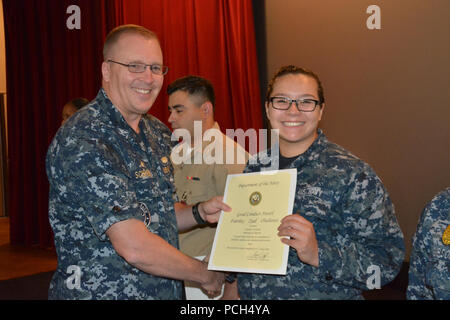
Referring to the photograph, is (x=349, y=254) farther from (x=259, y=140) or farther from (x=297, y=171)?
(x=259, y=140)

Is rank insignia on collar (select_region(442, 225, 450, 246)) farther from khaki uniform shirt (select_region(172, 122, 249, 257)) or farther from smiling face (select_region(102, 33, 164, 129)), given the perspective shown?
khaki uniform shirt (select_region(172, 122, 249, 257))

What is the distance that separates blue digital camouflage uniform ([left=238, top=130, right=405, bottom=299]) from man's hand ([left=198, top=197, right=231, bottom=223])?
0.36 metres

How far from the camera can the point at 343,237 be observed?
162 centimetres

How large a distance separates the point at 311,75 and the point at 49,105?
5670 millimetres

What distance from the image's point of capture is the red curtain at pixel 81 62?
5441 mm

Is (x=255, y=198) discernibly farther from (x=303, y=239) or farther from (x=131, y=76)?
(x=131, y=76)

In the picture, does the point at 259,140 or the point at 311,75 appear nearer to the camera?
the point at 311,75

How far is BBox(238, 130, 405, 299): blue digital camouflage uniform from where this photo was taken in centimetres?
155

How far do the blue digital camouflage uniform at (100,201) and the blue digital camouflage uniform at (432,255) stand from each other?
2.89 ft

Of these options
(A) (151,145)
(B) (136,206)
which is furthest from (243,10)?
(B) (136,206)

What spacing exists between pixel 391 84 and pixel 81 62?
3.99 meters

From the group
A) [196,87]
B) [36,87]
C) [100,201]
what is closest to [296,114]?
[100,201]

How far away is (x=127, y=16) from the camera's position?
544 cm

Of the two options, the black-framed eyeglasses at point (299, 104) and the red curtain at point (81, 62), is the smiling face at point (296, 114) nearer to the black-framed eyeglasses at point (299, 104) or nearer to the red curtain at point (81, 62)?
the black-framed eyeglasses at point (299, 104)
